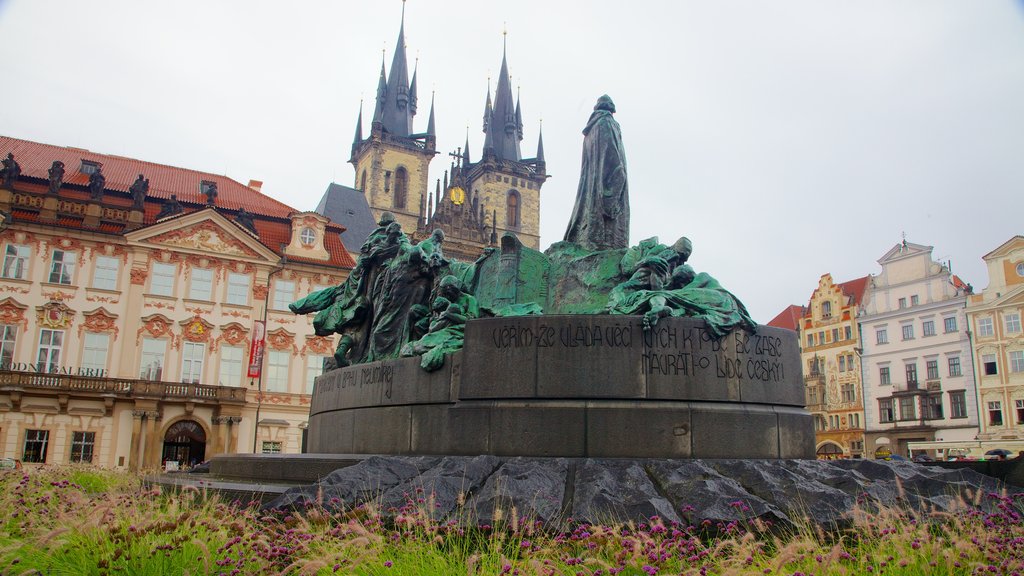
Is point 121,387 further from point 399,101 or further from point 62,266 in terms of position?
point 399,101

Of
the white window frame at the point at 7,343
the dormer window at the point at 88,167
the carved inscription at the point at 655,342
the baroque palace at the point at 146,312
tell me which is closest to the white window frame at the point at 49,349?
the baroque palace at the point at 146,312

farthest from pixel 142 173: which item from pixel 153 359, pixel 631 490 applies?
pixel 631 490

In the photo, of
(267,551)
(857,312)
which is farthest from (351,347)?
(857,312)

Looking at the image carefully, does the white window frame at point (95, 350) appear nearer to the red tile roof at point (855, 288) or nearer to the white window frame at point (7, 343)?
the white window frame at point (7, 343)

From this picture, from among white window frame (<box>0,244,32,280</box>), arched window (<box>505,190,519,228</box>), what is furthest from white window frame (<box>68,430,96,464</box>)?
arched window (<box>505,190,519,228</box>)

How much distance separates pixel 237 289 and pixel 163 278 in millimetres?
2931

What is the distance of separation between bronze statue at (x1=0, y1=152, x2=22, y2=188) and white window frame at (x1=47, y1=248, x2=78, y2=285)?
10.6 ft

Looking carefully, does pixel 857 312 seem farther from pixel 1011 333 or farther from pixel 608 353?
pixel 608 353

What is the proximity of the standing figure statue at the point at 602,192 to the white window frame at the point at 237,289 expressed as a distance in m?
27.6

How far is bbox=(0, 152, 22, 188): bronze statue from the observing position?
109 feet

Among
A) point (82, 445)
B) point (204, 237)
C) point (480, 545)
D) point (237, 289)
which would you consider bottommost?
point (480, 545)

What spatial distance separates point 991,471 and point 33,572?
7.52 meters

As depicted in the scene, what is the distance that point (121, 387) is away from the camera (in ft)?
106

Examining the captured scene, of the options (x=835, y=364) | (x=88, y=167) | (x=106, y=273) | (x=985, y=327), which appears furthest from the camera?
(x=835, y=364)
